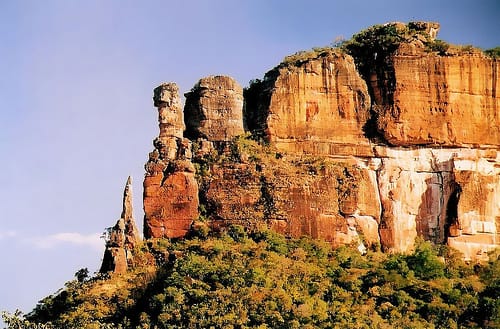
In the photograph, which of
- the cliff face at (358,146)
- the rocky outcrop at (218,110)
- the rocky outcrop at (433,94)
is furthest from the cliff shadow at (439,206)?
the rocky outcrop at (218,110)

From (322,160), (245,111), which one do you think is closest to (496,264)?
(322,160)

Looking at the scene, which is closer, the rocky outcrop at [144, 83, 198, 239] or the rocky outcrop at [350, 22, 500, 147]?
the rocky outcrop at [144, 83, 198, 239]

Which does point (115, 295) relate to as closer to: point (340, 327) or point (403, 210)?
point (340, 327)

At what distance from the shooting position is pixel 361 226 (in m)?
47.0

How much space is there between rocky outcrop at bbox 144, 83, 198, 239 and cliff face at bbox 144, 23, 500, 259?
36mm

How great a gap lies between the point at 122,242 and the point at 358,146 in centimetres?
937

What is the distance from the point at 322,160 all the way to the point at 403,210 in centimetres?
346

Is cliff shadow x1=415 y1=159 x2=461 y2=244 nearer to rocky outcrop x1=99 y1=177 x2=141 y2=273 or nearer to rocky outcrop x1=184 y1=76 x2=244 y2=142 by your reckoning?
rocky outcrop x1=184 y1=76 x2=244 y2=142

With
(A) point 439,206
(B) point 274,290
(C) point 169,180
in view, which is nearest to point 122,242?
(C) point 169,180

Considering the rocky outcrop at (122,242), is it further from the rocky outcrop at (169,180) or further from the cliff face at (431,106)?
the cliff face at (431,106)

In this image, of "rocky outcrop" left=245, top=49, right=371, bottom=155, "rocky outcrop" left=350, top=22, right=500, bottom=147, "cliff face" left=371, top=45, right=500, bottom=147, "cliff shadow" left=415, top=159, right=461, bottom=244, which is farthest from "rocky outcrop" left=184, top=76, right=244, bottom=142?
"cliff shadow" left=415, top=159, right=461, bottom=244

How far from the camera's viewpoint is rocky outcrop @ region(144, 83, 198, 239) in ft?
154

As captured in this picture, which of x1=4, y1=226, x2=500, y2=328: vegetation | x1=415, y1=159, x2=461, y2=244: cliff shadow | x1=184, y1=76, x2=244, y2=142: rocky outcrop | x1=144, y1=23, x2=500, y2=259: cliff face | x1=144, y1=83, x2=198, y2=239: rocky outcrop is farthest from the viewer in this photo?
x1=184, y1=76, x2=244, y2=142: rocky outcrop

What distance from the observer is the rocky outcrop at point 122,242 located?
44.9 m
